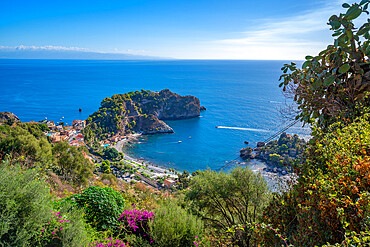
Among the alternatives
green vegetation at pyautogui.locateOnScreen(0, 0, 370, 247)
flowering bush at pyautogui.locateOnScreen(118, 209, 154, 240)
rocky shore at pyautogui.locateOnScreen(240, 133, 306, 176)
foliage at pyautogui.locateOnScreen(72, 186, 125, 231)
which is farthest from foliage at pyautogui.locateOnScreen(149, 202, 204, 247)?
rocky shore at pyautogui.locateOnScreen(240, 133, 306, 176)

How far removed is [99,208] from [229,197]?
4314mm

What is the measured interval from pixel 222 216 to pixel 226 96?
311 ft

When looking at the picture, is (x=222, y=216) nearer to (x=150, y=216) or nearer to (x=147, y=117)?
(x=150, y=216)

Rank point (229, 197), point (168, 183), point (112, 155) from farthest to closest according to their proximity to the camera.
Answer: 1. point (112, 155)
2. point (168, 183)
3. point (229, 197)

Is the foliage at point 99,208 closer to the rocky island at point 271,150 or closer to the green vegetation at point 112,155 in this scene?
the rocky island at point 271,150

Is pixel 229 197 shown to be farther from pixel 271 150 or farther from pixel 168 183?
pixel 271 150

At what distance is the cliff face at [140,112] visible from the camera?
68.3 m

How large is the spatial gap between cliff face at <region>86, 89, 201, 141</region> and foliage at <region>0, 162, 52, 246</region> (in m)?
60.8

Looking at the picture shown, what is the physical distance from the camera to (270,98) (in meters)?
86.2

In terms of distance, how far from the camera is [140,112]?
81.2 meters

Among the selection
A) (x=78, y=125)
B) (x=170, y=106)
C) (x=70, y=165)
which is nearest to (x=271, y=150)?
(x=70, y=165)

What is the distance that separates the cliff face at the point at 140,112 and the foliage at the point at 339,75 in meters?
62.1

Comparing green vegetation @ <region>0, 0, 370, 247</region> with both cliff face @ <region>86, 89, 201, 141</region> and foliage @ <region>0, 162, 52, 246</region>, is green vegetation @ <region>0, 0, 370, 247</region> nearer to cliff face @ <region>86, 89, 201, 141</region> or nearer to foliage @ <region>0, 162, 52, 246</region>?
foliage @ <region>0, 162, 52, 246</region>

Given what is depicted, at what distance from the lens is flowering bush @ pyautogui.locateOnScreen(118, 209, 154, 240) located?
467 centimetres
